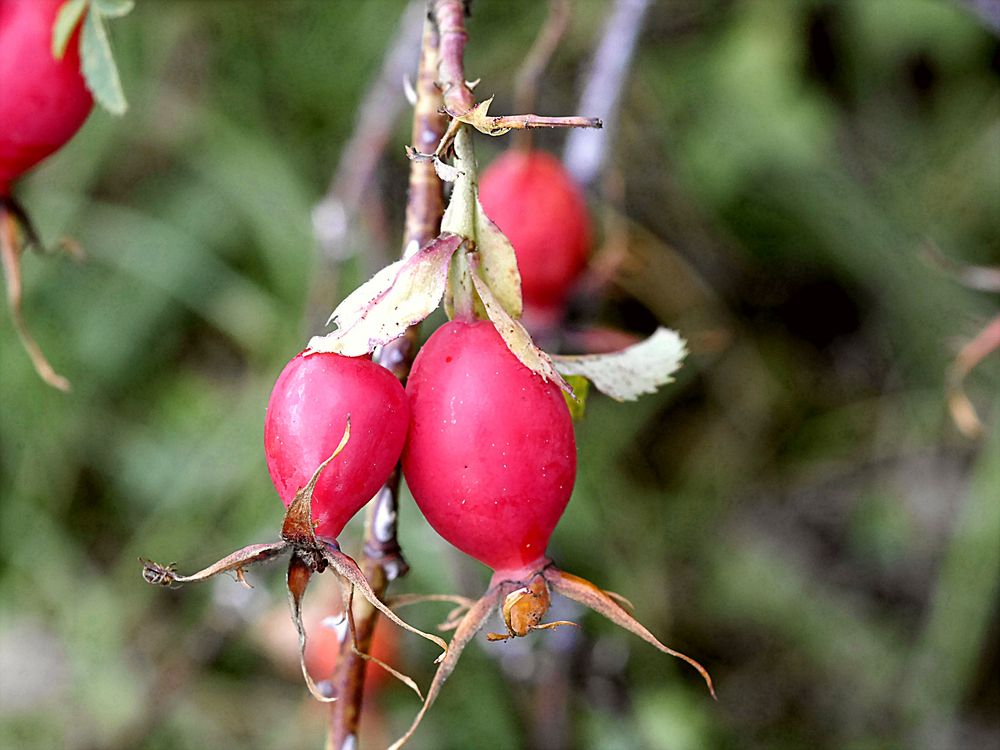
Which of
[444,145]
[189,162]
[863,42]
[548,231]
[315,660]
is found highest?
[444,145]

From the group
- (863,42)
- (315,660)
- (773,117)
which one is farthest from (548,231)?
(863,42)

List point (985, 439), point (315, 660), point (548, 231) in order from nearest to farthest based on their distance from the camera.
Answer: point (548, 231), point (315, 660), point (985, 439)

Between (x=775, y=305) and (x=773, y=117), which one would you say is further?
(x=775, y=305)

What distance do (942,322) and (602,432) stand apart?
32.1 inches

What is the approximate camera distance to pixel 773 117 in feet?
8.13

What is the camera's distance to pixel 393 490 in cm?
78

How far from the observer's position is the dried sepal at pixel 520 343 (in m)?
0.71

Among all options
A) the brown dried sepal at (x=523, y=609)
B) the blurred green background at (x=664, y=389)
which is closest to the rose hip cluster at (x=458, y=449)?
the brown dried sepal at (x=523, y=609)

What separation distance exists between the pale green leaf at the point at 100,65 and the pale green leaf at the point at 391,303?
0.34 metres

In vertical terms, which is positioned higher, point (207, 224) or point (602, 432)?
point (207, 224)

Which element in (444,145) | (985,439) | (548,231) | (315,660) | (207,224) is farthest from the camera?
(207,224)

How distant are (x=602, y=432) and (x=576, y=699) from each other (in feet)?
2.10

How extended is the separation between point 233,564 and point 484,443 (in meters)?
0.18

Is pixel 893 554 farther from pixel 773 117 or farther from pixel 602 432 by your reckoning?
pixel 773 117
